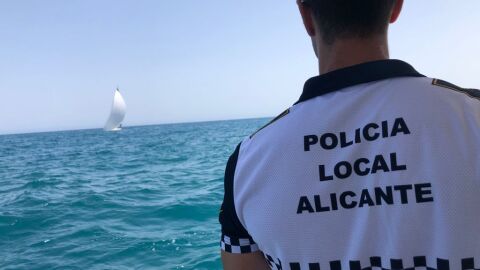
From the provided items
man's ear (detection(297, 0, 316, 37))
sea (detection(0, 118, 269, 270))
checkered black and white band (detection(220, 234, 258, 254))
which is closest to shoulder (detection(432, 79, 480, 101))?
man's ear (detection(297, 0, 316, 37))

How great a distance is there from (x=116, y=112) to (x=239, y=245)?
52644mm

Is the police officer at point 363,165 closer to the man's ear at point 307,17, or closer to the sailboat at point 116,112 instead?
the man's ear at point 307,17

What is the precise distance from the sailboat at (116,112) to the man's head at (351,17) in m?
50.8

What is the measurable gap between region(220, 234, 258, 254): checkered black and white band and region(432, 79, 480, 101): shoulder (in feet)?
2.11

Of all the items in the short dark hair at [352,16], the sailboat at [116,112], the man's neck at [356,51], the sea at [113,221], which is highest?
the sailboat at [116,112]

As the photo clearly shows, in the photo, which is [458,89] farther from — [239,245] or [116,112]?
[116,112]

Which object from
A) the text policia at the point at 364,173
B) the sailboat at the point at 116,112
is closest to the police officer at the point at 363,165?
the text policia at the point at 364,173

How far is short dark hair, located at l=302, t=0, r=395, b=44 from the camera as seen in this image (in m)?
0.89

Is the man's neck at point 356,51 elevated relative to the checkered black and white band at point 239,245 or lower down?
elevated

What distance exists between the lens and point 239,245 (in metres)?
1.08

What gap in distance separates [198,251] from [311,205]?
4.64 m

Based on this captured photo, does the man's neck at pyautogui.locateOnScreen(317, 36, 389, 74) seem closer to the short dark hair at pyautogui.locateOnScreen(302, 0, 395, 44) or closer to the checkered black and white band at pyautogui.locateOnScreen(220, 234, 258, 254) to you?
the short dark hair at pyautogui.locateOnScreen(302, 0, 395, 44)

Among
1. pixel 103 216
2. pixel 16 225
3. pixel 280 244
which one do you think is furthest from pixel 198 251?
pixel 280 244

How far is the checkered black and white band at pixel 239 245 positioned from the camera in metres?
1.07
